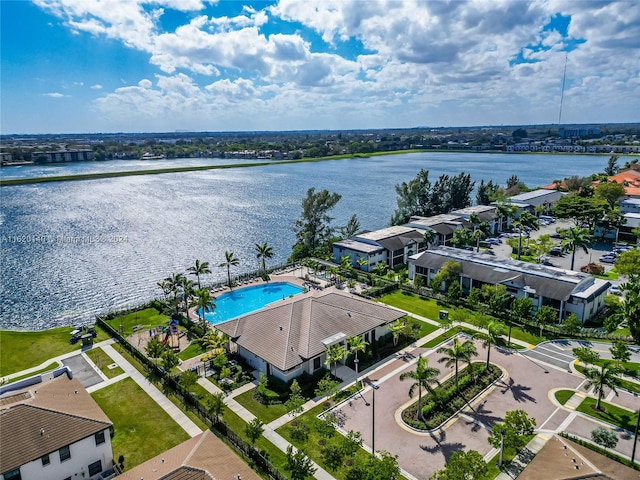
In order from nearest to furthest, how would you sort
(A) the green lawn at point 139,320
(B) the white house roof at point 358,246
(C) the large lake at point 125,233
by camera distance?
(A) the green lawn at point 139,320
(C) the large lake at point 125,233
(B) the white house roof at point 358,246

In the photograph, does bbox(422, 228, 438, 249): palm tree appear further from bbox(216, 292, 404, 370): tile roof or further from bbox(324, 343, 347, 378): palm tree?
bbox(324, 343, 347, 378): palm tree

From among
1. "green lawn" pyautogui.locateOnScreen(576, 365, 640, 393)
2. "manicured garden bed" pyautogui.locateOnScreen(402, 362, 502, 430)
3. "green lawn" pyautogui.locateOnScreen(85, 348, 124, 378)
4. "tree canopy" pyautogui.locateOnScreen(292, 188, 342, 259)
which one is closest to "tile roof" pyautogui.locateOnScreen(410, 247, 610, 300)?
"green lawn" pyautogui.locateOnScreen(576, 365, 640, 393)

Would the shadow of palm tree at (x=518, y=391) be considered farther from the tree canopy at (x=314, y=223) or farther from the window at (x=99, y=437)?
the tree canopy at (x=314, y=223)

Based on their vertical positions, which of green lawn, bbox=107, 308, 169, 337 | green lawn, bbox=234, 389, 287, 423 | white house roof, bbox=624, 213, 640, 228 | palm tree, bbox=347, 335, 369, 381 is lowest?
green lawn, bbox=107, 308, 169, 337

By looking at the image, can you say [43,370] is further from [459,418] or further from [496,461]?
[496,461]

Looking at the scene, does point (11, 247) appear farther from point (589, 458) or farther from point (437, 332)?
point (589, 458)

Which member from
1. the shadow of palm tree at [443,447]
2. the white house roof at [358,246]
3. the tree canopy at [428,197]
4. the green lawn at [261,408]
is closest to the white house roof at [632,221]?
the tree canopy at [428,197]
